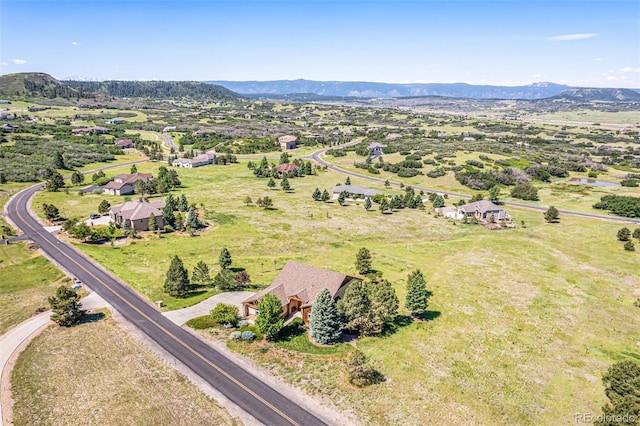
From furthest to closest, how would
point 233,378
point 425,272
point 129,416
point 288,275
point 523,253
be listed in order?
point 523,253 → point 425,272 → point 288,275 → point 233,378 → point 129,416

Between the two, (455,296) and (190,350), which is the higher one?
(190,350)

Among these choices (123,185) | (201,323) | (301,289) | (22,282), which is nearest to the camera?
(201,323)

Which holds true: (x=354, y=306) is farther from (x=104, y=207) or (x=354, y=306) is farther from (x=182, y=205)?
(x=104, y=207)

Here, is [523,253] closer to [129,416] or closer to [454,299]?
[454,299]

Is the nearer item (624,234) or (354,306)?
(354,306)

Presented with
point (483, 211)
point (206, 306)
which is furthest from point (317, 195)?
point (206, 306)

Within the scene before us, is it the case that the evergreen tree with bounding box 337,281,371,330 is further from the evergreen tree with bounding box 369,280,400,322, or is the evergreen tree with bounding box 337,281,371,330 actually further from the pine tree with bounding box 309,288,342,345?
the pine tree with bounding box 309,288,342,345

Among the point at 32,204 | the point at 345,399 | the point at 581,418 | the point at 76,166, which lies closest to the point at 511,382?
the point at 581,418

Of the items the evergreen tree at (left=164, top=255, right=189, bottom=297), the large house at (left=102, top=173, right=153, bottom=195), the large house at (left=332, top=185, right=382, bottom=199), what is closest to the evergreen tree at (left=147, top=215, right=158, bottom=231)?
the evergreen tree at (left=164, top=255, right=189, bottom=297)
